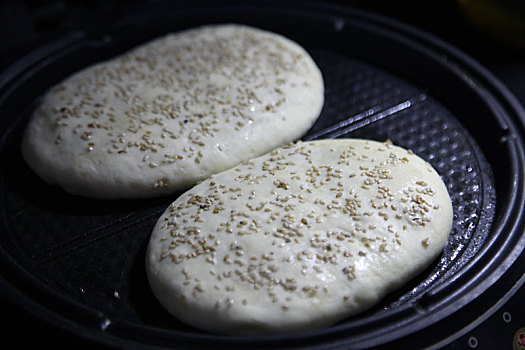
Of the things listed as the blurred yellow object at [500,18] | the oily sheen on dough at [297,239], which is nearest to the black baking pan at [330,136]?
the oily sheen on dough at [297,239]

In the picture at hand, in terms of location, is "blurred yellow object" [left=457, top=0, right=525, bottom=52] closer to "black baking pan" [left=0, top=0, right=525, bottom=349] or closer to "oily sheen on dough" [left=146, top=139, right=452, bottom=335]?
"black baking pan" [left=0, top=0, right=525, bottom=349]

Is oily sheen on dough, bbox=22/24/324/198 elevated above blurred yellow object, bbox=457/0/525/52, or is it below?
below

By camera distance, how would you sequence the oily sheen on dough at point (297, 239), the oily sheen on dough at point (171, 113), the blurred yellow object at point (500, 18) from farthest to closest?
the blurred yellow object at point (500, 18) → the oily sheen on dough at point (171, 113) → the oily sheen on dough at point (297, 239)

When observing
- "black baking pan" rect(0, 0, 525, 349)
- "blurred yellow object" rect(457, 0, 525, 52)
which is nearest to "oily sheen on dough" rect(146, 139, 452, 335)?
"black baking pan" rect(0, 0, 525, 349)

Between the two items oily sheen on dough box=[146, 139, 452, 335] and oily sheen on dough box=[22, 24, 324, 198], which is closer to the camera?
oily sheen on dough box=[146, 139, 452, 335]

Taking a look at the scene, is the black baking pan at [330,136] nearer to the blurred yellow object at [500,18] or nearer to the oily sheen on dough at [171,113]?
the oily sheen on dough at [171,113]

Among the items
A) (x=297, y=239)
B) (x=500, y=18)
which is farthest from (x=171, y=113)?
(x=500, y=18)

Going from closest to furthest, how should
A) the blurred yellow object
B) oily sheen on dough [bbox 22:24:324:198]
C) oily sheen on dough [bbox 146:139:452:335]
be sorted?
oily sheen on dough [bbox 146:139:452:335] → oily sheen on dough [bbox 22:24:324:198] → the blurred yellow object

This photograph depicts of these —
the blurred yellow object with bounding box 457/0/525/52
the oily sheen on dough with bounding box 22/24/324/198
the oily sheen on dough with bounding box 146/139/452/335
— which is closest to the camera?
the oily sheen on dough with bounding box 146/139/452/335
